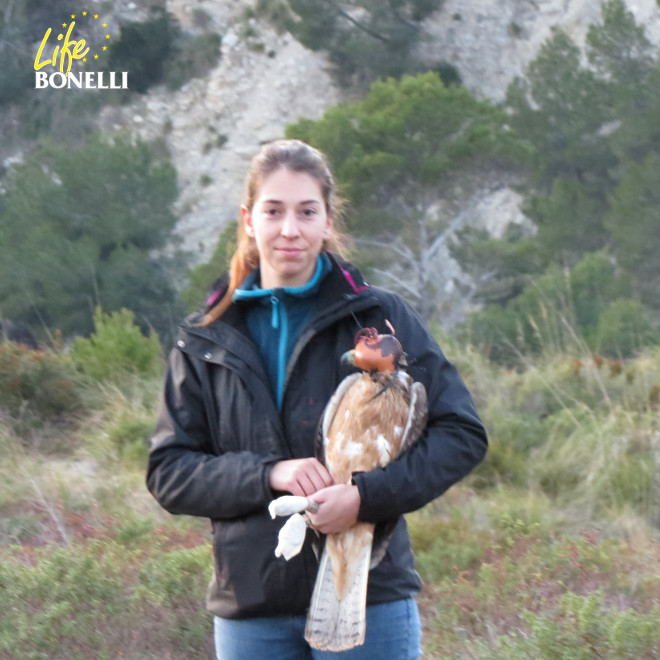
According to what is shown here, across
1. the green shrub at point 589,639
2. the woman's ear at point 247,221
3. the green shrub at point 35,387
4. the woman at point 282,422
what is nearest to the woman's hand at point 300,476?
the woman at point 282,422

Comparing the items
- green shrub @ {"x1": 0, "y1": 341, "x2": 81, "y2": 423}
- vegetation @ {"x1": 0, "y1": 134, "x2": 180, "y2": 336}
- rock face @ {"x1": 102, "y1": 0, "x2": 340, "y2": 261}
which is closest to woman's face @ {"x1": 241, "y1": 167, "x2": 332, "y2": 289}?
green shrub @ {"x1": 0, "y1": 341, "x2": 81, "y2": 423}

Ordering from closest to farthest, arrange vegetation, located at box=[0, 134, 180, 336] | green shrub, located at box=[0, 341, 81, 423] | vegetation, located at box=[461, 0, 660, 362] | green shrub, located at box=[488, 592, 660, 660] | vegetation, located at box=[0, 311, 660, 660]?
1. green shrub, located at box=[488, 592, 660, 660]
2. vegetation, located at box=[0, 311, 660, 660]
3. green shrub, located at box=[0, 341, 81, 423]
4. vegetation, located at box=[0, 134, 180, 336]
5. vegetation, located at box=[461, 0, 660, 362]

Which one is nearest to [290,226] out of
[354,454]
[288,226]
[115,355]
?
[288,226]

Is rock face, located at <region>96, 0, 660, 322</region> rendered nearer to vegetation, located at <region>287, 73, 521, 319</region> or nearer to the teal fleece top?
vegetation, located at <region>287, 73, 521, 319</region>

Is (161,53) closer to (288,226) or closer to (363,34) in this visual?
(363,34)

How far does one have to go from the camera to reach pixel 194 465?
6.08 ft

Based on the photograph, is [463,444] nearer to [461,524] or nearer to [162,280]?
[461,524]

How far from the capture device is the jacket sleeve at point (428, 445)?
5.65 feet

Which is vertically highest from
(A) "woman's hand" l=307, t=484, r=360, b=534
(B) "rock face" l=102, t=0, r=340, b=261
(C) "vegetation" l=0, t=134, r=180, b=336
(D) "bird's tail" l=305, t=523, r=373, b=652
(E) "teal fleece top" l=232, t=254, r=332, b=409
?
(B) "rock face" l=102, t=0, r=340, b=261

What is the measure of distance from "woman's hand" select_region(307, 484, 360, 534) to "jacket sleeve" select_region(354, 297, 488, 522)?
2cm

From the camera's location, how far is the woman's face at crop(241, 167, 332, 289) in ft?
6.22

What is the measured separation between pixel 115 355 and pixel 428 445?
276 inches

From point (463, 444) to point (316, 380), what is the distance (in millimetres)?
304

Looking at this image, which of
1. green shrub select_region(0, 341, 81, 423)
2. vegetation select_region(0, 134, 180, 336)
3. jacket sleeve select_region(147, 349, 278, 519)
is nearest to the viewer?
jacket sleeve select_region(147, 349, 278, 519)
